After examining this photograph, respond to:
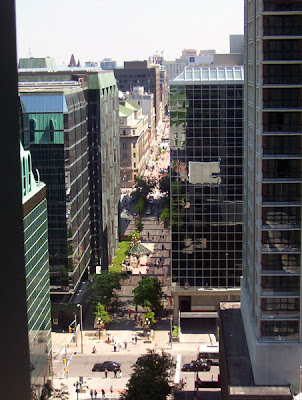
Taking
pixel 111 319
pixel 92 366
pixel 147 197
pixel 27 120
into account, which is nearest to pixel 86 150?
pixel 27 120

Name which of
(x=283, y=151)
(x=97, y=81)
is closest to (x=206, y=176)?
(x=97, y=81)

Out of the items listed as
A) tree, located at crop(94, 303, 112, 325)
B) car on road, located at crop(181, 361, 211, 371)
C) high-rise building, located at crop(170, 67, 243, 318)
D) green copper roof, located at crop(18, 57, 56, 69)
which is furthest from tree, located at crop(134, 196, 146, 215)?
car on road, located at crop(181, 361, 211, 371)

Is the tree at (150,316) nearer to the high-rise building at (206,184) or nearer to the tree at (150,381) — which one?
the high-rise building at (206,184)

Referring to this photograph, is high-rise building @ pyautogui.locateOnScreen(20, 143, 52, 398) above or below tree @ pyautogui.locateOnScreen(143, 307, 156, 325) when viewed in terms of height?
above

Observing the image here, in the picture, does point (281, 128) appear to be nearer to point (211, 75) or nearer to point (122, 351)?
point (211, 75)

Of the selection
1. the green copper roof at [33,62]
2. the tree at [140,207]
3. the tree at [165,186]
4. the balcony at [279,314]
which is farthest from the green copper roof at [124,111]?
the balcony at [279,314]

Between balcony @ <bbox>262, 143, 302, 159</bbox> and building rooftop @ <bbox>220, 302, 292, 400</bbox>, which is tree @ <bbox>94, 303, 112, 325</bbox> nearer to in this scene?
building rooftop @ <bbox>220, 302, 292, 400</bbox>

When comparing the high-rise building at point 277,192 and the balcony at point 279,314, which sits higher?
the high-rise building at point 277,192
